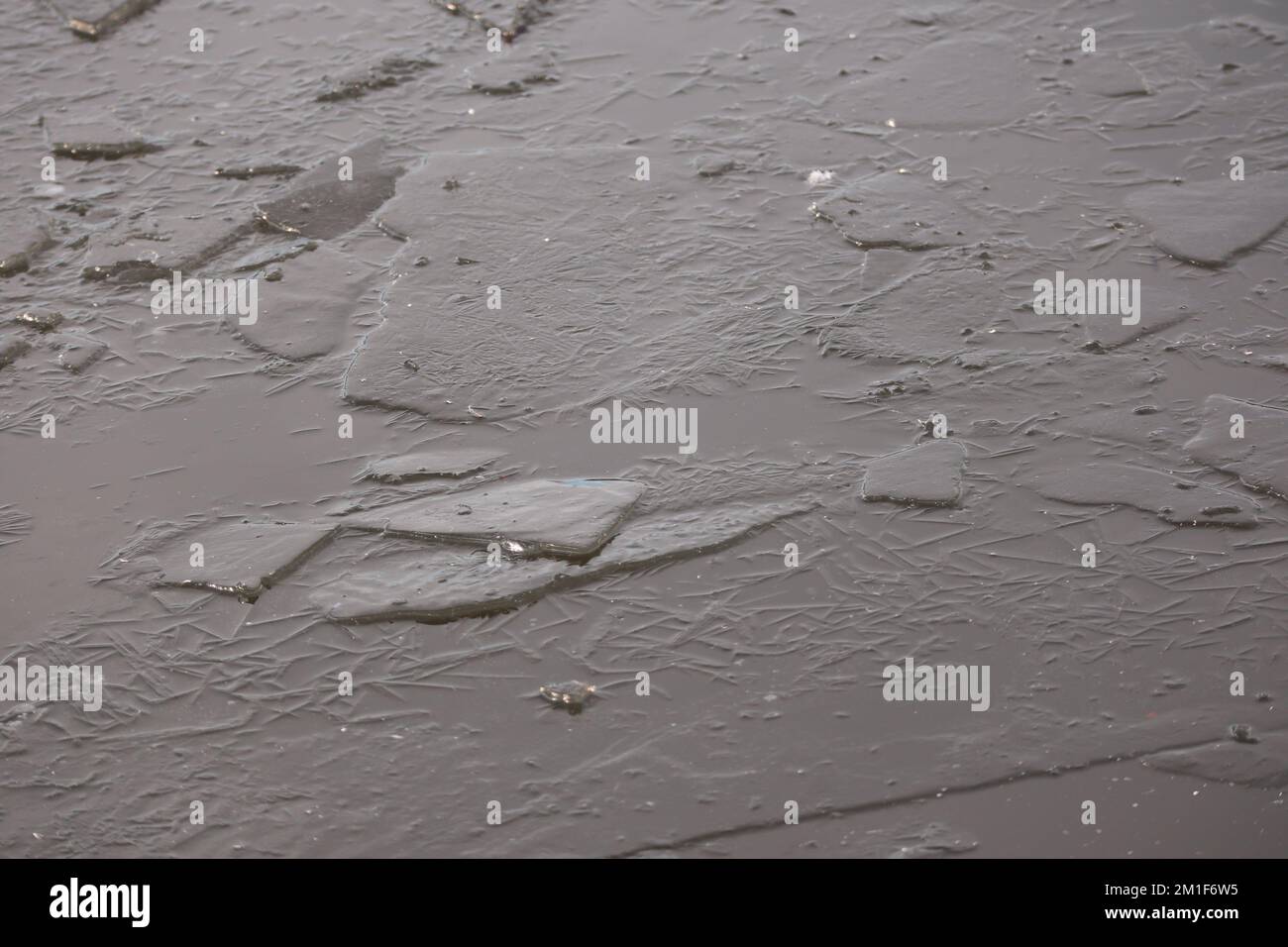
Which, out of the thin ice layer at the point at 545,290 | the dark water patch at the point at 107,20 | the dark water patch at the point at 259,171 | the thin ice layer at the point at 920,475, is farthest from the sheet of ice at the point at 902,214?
the dark water patch at the point at 107,20

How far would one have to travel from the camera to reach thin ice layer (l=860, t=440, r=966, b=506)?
12.4 ft

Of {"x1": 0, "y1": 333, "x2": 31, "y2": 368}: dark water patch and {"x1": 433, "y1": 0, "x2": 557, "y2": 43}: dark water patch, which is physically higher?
{"x1": 433, "y1": 0, "x2": 557, "y2": 43}: dark water patch

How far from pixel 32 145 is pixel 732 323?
320 cm

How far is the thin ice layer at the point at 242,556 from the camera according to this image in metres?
3.65

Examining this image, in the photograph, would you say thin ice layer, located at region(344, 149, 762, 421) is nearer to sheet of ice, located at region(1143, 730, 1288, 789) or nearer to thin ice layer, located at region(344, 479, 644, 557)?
thin ice layer, located at region(344, 479, 644, 557)

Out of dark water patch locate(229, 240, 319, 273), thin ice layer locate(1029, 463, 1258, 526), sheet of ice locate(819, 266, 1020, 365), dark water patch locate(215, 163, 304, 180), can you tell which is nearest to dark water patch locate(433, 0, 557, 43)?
dark water patch locate(215, 163, 304, 180)

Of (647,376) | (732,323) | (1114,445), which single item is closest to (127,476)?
(647,376)

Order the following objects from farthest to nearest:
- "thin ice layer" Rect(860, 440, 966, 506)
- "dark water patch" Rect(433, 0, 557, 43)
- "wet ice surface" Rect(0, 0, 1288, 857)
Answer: "dark water patch" Rect(433, 0, 557, 43) < "thin ice layer" Rect(860, 440, 966, 506) < "wet ice surface" Rect(0, 0, 1288, 857)

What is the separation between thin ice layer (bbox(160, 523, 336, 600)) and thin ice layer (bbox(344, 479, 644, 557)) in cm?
15

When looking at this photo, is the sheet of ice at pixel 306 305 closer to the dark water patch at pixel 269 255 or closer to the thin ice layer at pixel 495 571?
the dark water patch at pixel 269 255

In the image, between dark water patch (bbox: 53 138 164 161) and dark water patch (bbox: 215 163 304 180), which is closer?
dark water patch (bbox: 215 163 304 180)

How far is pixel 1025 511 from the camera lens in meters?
3.73

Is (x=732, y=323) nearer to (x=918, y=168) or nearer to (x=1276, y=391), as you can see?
(x=918, y=168)

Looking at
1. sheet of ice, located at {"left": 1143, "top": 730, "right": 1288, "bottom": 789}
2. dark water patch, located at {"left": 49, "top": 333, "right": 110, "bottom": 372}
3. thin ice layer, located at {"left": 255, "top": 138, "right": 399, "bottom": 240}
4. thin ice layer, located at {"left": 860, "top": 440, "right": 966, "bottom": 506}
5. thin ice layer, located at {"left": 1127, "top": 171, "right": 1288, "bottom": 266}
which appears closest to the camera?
sheet of ice, located at {"left": 1143, "top": 730, "right": 1288, "bottom": 789}
